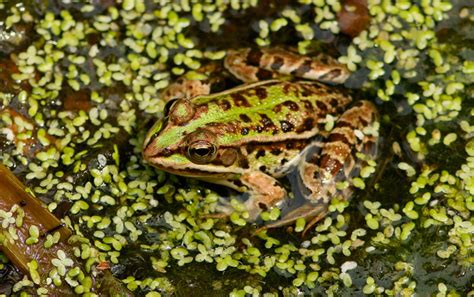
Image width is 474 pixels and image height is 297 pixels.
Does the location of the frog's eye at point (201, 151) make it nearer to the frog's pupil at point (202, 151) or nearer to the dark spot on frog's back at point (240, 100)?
the frog's pupil at point (202, 151)

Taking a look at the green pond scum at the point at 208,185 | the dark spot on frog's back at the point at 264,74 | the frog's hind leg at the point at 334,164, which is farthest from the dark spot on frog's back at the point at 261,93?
the green pond scum at the point at 208,185

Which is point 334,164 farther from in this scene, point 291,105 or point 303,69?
point 303,69

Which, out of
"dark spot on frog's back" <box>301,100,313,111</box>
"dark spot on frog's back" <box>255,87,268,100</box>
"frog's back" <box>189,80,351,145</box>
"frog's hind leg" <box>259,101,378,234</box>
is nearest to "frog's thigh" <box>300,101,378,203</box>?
"frog's hind leg" <box>259,101,378,234</box>

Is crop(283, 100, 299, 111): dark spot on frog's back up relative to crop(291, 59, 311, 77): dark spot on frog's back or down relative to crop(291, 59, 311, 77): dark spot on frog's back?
up

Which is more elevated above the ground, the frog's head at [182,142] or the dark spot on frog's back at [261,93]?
the frog's head at [182,142]

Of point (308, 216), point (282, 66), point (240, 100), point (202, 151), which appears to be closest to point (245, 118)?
point (240, 100)

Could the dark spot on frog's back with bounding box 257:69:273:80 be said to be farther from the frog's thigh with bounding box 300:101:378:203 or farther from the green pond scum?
the frog's thigh with bounding box 300:101:378:203
